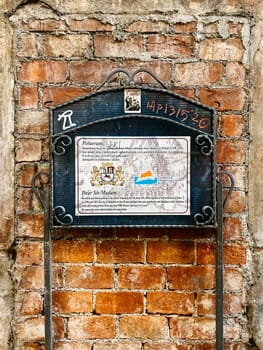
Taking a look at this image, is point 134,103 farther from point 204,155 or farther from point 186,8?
point 186,8

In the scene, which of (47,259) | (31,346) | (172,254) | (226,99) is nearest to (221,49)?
(226,99)

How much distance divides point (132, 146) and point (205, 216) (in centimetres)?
40

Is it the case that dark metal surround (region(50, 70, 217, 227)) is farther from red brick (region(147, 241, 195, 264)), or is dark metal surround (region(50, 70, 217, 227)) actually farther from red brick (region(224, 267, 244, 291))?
red brick (region(224, 267, 244, 291))

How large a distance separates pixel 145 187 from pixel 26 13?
86 centimetres

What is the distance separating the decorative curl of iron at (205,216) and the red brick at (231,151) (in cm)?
22

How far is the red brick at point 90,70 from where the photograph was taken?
1837 mm

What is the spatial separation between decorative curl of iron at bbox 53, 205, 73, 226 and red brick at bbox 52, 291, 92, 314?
313 mm

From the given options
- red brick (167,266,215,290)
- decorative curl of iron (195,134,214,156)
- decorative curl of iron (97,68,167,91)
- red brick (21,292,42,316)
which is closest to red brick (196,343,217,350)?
red brick (167,266,215,290)

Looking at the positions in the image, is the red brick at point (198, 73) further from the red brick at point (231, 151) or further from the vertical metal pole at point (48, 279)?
the vertical metal pole at point (48, 279)

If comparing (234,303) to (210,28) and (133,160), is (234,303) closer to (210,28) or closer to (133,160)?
(133,160)

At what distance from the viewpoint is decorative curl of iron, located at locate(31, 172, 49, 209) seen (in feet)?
5.92

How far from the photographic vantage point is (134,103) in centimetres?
176

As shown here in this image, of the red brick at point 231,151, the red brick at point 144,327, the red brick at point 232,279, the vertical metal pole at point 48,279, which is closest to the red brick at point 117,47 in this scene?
the red brick at point 231,151

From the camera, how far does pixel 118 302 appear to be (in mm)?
1858
